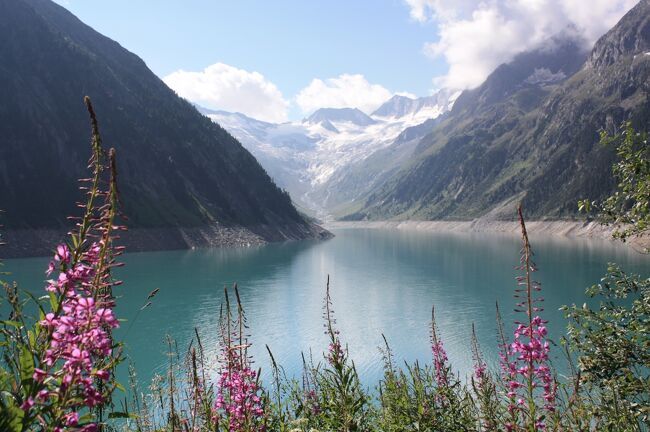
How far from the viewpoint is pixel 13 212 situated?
14112 cm

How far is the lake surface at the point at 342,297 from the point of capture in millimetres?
48062

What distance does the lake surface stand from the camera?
48062 mm

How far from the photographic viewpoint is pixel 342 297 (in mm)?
78812

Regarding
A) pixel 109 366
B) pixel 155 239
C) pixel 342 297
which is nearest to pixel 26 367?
pixel 109 366

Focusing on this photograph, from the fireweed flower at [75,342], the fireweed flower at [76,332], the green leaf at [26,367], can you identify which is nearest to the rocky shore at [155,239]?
the fireweed flower at [76,332]

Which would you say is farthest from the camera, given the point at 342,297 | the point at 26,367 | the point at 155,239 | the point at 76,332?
the point at 155,239

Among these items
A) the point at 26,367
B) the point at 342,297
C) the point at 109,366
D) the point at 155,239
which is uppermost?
the point at 26,367

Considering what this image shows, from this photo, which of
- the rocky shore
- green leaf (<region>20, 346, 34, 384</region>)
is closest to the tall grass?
green leaf (<region>20, 346, 34, 384</region>)

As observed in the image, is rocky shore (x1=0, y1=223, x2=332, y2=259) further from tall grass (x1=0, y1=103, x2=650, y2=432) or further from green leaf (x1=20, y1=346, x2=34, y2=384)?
green leaf (x1=20, y1=346, x2=34, y2=384)

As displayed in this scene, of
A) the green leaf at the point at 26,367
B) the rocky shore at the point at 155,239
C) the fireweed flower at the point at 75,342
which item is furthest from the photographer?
the rocky shore at the point at 155,239

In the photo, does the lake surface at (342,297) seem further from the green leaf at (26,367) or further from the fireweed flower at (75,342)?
the green leaf at (26,367)

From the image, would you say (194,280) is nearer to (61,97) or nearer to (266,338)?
(266,338)

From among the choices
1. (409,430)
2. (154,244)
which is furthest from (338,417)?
(154,244)

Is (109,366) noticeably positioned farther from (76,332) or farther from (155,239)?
(155,239)
